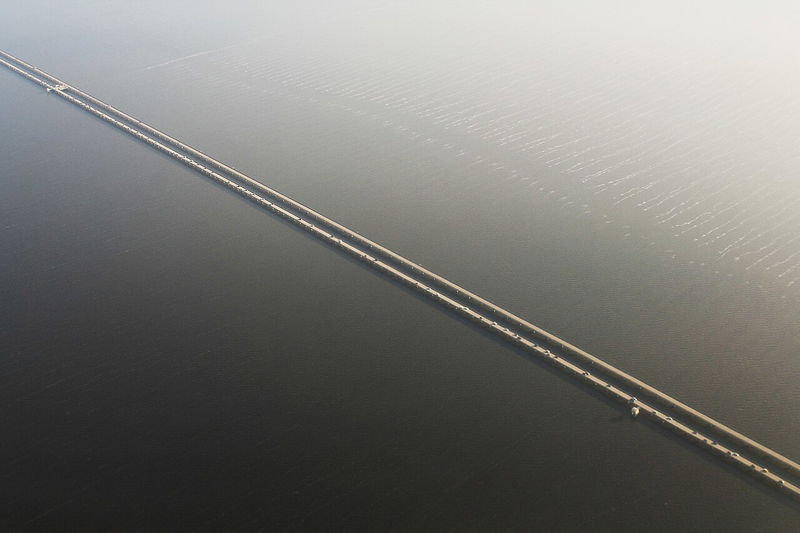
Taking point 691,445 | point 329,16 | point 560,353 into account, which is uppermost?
point 329,16

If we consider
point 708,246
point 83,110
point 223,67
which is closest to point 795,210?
point 708,246

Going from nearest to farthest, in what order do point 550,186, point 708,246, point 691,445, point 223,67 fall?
point 691,445 → point 708,246 → point 550,186 → point 223,67

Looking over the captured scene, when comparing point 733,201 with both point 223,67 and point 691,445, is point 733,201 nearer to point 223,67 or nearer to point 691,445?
point 691,445

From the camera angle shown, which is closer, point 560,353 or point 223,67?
point 560,353

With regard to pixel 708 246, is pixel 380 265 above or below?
below

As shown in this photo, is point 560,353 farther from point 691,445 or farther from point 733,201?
point 733,201

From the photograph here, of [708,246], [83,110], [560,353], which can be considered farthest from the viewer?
[83,110]
